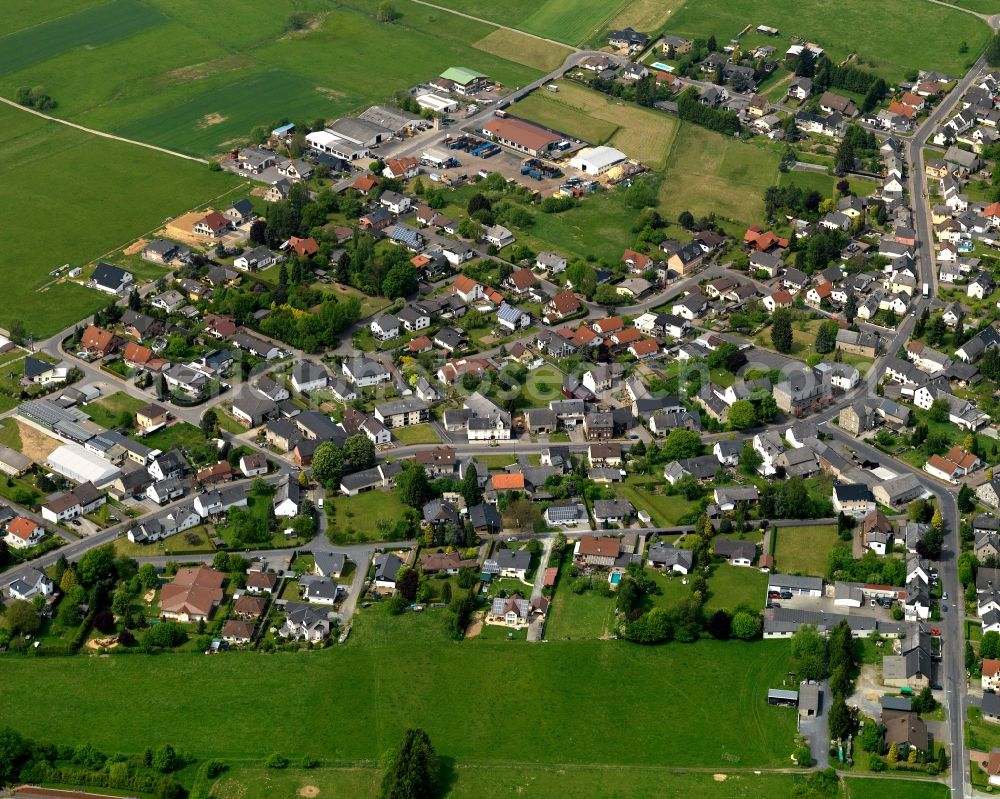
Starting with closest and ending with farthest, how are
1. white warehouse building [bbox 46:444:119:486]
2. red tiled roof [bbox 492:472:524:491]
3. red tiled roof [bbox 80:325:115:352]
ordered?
red tiled roof [bbox 492:472:524:491] < white warehouse building [bbox 46:444:119:486] < red tiled roof [bbox 80:325:115:352]

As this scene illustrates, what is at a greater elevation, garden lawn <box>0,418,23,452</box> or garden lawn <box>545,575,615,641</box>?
garden lawn <box>545,575,615,641</box>

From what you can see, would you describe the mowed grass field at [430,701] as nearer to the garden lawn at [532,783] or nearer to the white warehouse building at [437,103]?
the garden lawn at [532,783]

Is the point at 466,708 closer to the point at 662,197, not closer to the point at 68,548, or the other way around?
the point at 68,548

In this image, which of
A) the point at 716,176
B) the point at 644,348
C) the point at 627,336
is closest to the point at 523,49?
the point at 716,176

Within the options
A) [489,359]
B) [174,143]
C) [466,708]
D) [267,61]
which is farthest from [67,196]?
[466,708]

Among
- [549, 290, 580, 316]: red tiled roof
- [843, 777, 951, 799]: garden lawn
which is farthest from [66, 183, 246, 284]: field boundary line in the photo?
[843, 777, 951, 799]: garden lawn

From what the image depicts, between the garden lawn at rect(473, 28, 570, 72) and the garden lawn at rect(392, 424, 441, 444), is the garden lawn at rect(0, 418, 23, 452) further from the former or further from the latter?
the garden lawn at rect(473, 28, 570, 72)
